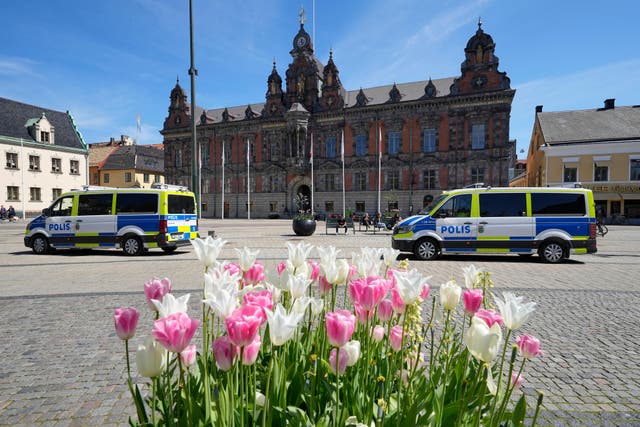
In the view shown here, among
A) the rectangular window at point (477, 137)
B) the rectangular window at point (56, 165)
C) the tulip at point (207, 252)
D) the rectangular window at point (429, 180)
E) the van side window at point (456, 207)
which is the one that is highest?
the rectangular window at point (477, 137)

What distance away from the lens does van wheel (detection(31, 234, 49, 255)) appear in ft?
40.6

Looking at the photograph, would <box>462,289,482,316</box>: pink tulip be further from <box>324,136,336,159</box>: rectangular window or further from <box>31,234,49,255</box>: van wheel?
<box>324,136,336,159</box>: rectangular window

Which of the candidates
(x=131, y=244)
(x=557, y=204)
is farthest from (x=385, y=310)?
(x=131, y=244)

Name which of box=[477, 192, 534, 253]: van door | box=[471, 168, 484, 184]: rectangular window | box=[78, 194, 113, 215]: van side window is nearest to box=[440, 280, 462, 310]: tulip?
box=[477, 192, 534, 253]: van door

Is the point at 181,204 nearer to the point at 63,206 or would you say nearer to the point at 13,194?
the point at 63,206

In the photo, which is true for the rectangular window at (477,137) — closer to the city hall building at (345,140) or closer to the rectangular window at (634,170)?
the city hall building at (345,140)

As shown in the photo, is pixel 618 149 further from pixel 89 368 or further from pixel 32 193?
pixel 32 193

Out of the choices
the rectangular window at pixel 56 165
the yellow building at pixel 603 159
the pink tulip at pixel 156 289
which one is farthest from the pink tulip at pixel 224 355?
the rectangular window at pixel 56 165

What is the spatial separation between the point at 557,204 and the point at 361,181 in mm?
31801

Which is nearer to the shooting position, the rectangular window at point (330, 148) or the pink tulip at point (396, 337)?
the pink tulip at point (396, 337)

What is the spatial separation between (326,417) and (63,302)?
20.7 ft

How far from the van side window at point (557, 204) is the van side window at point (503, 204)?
332 mm

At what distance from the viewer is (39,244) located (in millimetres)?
12406

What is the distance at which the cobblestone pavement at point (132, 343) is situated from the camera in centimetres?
289
